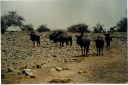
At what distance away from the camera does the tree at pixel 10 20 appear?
6289mm

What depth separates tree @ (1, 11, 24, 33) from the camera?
6.29 metres

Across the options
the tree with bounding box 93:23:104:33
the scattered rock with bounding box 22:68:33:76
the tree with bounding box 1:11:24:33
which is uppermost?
the tree with bounding box 1:11:24:33

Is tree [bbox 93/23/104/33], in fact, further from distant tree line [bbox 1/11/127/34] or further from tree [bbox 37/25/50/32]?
tree [bbox 37/25/50/32]

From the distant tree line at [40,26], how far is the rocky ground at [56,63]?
2.6 inches

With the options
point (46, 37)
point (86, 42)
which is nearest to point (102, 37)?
point (86, 42)

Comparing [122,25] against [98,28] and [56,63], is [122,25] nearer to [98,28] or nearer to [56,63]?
[98,28]

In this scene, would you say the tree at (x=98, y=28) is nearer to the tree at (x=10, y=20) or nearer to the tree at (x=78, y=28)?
the tree at (x=78, y=28)

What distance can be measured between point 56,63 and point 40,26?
17.0 inches

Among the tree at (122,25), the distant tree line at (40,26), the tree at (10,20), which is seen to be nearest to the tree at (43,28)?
the distant tree line at (40,26)

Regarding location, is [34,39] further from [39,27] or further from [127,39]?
[127,39]

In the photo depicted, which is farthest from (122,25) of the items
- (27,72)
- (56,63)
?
(27,72)

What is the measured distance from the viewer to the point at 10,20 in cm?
634

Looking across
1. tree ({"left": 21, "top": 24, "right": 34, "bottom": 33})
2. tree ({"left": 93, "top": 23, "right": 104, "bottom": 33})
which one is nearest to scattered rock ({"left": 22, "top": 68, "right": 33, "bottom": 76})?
tree ({"left": 21, "top": 24, "right": 34, "bottom": 33})

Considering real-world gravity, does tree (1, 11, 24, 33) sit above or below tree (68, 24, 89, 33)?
above
